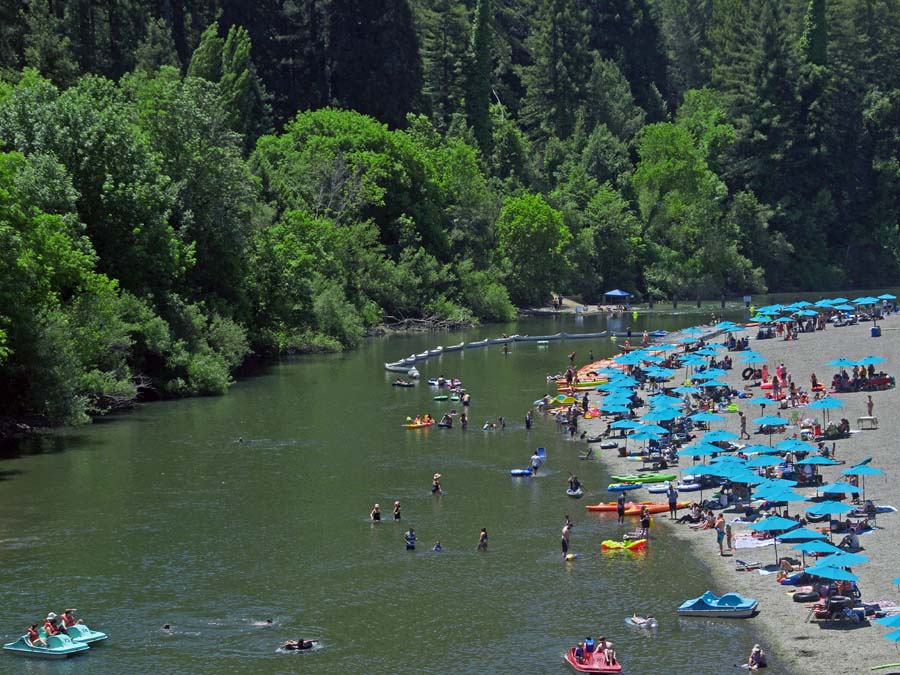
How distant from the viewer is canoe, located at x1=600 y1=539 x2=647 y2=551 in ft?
176

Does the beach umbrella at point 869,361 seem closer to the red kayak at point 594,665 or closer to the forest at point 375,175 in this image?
the forest at point 375,175

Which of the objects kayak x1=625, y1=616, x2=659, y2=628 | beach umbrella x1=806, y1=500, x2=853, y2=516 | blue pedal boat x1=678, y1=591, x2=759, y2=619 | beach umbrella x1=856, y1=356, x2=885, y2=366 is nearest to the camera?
kayak x1=625, y1=616, x2=659, y2=628

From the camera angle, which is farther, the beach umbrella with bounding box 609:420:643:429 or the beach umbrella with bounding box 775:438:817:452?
the beach umbrella with bounding box 609:420:643:429

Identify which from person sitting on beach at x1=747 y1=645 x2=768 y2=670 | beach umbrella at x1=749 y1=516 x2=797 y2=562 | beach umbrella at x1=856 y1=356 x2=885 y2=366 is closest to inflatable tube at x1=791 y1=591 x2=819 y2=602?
beach umbrella at x1=749 y1=516 x2=797 y2=562

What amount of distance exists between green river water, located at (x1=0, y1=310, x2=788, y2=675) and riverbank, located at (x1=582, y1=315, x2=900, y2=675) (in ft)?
3.51

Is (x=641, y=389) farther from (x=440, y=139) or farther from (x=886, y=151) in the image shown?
(x=886, y=151)

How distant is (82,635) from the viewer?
146 ft

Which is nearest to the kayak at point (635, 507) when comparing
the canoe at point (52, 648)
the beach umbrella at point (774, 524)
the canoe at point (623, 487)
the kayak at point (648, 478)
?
the canoe at point (623, 487)

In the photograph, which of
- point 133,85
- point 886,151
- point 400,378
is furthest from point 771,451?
point 886,151

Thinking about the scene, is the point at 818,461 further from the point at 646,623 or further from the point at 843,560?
the point at 646,623

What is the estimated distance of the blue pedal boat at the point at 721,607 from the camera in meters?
46.0

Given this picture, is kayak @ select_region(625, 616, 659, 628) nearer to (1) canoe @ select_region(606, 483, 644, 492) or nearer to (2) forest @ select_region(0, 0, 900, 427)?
(1) canoe @ select_region(606, 483, 644, 492)

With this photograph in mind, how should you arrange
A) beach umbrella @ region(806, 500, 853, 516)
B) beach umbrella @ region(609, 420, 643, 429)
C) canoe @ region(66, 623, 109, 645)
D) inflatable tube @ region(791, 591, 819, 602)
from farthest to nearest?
beach umbrella @ region(609, 420, 643, 429) < beach umbrella @ region(806, 500, 853, 516) < inflatable tube @ region(791, 591, 819, 602) < canoe @ region(66, 623, 109, 645)

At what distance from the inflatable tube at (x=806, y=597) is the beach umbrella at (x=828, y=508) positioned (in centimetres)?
512
